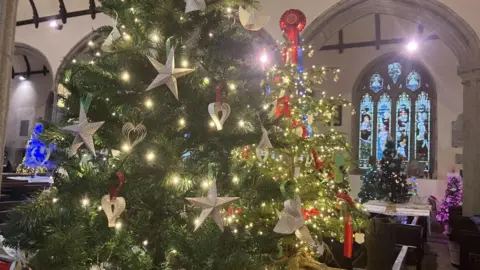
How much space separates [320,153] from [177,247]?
7.30ft

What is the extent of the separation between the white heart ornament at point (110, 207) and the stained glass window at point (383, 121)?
34.9 ft

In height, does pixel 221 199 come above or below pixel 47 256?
above

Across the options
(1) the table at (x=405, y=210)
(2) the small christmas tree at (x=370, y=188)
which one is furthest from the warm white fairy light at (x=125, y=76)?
(2) the small christmas tree at (x=370, y=188)

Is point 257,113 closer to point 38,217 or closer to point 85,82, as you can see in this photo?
point 85,82

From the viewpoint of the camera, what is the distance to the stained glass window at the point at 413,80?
36.6 feet

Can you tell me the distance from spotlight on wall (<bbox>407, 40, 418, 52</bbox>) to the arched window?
44 centimetres

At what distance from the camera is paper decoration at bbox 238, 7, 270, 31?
1.81 m

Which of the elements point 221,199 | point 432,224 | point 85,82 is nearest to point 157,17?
point 85,82

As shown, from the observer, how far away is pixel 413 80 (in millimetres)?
11195

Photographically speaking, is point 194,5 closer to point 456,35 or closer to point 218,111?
point 218,111

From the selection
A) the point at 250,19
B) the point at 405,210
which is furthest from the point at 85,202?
the point at 405,210

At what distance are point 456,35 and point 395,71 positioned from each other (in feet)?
16.3

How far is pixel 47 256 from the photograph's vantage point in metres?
1.37

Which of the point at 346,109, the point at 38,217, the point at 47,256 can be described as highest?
the point at 346,109
